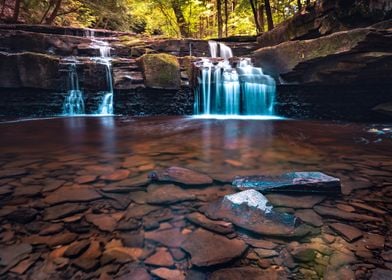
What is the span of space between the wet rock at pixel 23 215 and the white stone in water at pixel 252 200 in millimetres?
1694

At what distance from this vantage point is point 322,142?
225 inches

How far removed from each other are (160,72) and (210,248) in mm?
9172

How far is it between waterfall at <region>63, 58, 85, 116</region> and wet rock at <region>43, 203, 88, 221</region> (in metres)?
8.57

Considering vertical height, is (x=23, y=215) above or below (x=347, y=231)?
above

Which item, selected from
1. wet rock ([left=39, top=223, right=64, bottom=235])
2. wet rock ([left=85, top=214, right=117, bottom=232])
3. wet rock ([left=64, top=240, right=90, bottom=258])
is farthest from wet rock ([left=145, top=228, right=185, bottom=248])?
wet rock ([left=39, top=223, right=64, bottom=235])

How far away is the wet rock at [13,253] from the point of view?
1918mm

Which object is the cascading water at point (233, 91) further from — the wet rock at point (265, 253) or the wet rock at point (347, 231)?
the wet rock at point (265, 253)

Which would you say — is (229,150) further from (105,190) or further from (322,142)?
(105,190)

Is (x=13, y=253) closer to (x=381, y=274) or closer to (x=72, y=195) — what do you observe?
(x=72, y=195)

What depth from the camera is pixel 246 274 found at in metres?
1.80

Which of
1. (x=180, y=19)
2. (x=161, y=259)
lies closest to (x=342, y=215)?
(x=161, y=259)

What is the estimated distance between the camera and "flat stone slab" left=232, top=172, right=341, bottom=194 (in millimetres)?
2977

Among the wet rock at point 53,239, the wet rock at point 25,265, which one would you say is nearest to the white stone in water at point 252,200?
the wet rock at point 53,239

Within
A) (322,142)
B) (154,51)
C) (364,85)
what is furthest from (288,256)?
(154,51)
